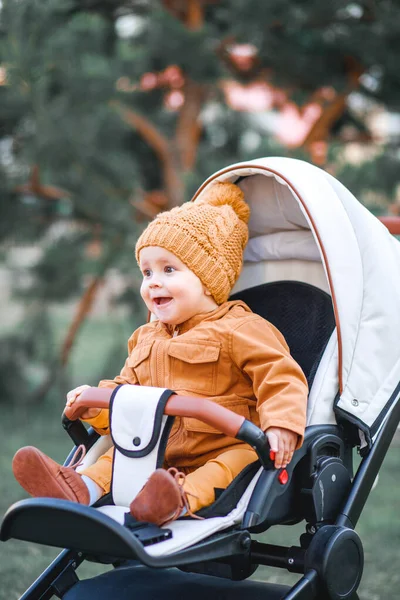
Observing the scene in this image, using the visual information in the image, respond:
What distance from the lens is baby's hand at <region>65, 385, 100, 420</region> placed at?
2215 millimetres

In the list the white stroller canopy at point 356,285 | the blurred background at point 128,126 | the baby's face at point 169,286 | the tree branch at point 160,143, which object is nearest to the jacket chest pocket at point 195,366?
the baby's face at point 169,286

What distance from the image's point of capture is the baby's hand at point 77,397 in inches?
87.2

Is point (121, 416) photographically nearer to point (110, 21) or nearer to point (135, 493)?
point (135, 493)

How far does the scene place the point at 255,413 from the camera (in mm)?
2250

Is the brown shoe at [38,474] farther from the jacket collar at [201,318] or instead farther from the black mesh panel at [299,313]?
the black mesh panel at [299,313]

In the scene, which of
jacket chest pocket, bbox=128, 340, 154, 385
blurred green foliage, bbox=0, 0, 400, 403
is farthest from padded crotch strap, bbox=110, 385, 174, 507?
blurred green foliage, bbox=0, 0, 400, 403

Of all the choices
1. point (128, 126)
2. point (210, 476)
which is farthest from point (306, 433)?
point (128, 126)

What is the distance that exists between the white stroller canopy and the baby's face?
0.35 m

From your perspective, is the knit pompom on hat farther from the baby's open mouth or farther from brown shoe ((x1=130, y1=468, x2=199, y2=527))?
brown shoe ((x1=130, y1=468, x2=199, y2=527))

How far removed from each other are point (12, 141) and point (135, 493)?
12.5 ft

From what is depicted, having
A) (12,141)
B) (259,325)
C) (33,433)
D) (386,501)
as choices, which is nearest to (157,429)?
(259,325)

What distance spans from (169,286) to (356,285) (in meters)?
0.49

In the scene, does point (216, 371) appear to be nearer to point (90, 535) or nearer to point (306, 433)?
point (306, 433)

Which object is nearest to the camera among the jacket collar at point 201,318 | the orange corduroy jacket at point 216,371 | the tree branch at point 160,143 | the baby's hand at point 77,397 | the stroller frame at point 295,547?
the stroller frame at point 295,547
